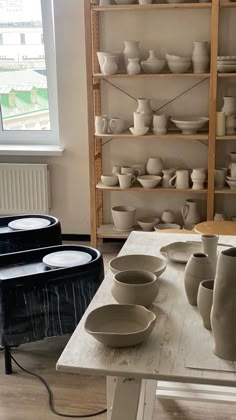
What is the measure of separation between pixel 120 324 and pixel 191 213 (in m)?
2.51

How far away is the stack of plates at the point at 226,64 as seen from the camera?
3420mm

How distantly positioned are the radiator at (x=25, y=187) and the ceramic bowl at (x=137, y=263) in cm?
245

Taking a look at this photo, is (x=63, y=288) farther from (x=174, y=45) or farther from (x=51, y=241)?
(x=174, y=45)

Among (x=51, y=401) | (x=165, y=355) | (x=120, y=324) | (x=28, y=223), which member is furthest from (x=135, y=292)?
(x=28, y=223)

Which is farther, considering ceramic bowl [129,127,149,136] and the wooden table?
ceramic bowl [129,127,149,136]

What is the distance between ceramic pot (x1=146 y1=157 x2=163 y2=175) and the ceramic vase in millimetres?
659

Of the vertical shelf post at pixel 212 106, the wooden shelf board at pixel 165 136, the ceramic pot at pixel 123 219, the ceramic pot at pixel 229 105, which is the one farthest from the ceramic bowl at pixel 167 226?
the ceramic pot at pixel 229 105

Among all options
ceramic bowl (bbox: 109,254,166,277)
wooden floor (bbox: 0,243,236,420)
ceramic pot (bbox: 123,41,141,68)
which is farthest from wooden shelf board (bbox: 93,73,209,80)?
ceramic bowl (bbox: 109,254,166,277)

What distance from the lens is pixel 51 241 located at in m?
2.91

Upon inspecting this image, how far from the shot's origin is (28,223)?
3.03 meters

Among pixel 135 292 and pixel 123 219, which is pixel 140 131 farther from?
pixel 135 292

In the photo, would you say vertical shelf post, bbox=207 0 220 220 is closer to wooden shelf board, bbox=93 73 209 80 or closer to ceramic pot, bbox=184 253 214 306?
wooden shelf board, bbox=93 73 209 80

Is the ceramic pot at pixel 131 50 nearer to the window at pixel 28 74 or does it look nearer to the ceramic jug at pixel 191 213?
the window at pixel 28 74

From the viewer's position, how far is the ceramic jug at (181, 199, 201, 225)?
3815mm
